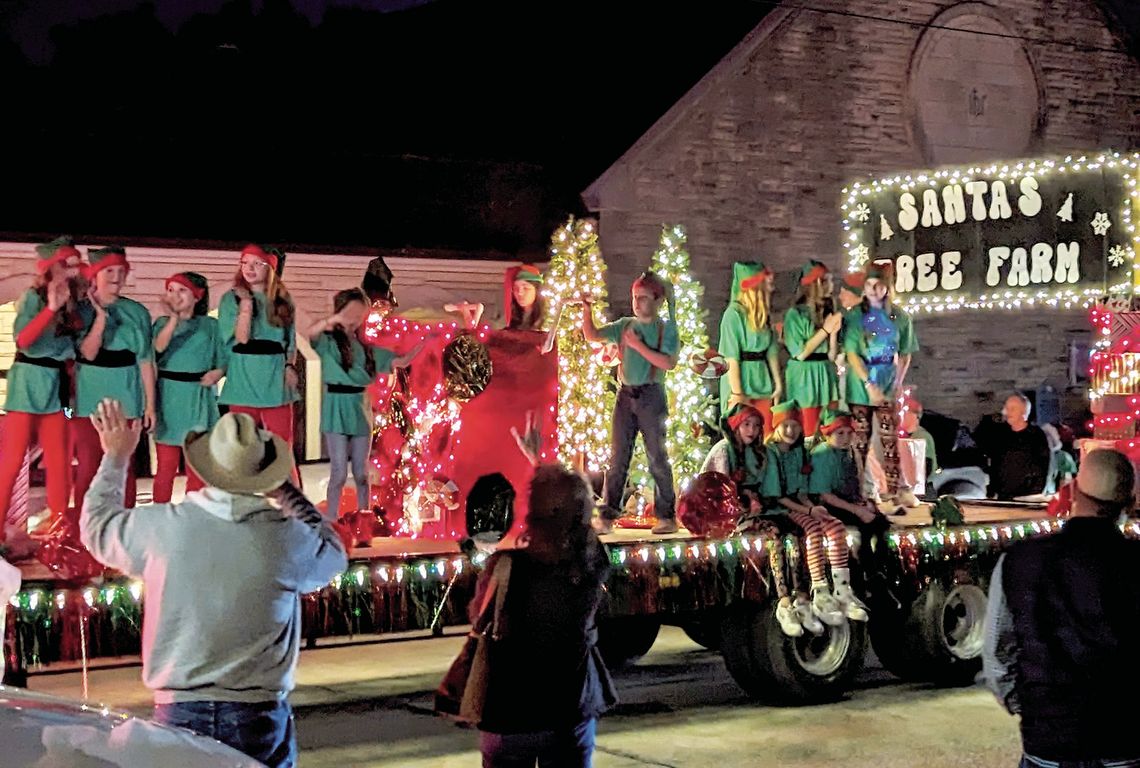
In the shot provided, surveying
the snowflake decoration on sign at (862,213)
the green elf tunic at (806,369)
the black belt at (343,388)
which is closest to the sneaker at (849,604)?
the green elf tunic at (806,369)

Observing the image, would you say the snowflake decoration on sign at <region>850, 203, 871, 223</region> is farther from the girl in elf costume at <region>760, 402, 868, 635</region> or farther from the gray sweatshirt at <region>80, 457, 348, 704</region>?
the gray sweatshirt at <region>80, 457, 348, 704</region>

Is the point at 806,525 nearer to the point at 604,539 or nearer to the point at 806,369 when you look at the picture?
the point at 604,539

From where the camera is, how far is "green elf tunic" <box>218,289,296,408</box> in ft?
29.3

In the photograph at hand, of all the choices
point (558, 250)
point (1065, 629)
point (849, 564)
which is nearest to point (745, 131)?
point (558, 250)

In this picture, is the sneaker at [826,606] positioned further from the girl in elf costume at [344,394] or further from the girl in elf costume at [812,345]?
the girl in elf costume at [344,394]

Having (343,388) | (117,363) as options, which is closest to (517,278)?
(343,388)

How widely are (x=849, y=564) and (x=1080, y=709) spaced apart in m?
5.40

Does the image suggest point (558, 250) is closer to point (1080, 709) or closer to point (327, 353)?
point (327, 353)

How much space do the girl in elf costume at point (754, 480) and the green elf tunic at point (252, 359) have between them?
110 inches

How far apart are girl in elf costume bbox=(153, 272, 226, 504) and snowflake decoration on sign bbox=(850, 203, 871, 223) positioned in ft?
32.9

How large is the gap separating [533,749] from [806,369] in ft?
21.8

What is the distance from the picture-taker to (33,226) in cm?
1337

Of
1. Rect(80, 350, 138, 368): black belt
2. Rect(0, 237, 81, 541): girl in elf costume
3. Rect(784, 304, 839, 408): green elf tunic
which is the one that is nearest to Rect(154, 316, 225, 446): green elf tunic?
Rect(80, 350, 138, 368): black belt

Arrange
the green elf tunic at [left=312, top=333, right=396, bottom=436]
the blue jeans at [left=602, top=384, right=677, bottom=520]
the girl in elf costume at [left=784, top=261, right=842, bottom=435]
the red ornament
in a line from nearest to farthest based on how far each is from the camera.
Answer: the green elf tunic at [left=312, top=333, right=396, bottom=436], the red ornament, the blue jeans at [left=602, top=384, right=677, bottom=520], the girl in elf costume at [left=784, top=261, right=842, bottom=435]
